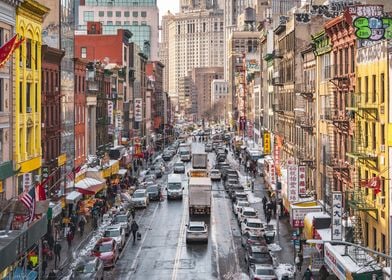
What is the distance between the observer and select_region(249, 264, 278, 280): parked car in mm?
38469

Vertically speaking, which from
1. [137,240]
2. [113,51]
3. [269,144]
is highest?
[113,51]

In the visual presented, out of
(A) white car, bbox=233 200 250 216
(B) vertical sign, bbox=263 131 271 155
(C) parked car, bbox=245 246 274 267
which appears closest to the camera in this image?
(C) parked car, bbox=245 246 274 267

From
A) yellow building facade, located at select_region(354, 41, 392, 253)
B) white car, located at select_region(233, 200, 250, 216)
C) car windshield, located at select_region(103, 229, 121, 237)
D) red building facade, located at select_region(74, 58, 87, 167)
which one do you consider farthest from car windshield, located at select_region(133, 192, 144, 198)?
yellow building facade, located at select_region(354, 41, 392, 253)

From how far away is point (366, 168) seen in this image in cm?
4000

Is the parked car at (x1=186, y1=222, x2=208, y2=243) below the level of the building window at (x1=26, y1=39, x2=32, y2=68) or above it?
below

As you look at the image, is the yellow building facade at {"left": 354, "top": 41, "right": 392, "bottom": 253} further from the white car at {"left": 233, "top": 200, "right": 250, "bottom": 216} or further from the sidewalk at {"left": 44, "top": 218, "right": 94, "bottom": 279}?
the white car at {"left": 233, "top": 200, "right": 250, "bottom": 216}

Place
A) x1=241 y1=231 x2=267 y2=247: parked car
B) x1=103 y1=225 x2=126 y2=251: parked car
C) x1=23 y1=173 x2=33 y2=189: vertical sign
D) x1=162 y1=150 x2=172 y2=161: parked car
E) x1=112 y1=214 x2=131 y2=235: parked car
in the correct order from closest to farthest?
1. x1=23 y1=173 x2=33 y2=189: vertical sign
2. x1=241 y1=231 x2=267 y2=247: parked car
3. x1=103 y1=225 x2=126 y2=251: parked car
4. x1=112 y1=214 x2=131 y2=235: parked car
5. x1=162 y1=150 x2=172 y2=161: parked car

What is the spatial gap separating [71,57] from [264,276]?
35735 mm

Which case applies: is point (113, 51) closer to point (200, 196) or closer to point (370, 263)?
point (200, 196)

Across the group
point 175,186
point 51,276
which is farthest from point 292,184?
point 175,186

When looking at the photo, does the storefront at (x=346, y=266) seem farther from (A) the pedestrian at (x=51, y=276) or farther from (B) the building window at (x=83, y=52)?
Result: (B) the building window at (x=83, y=52)

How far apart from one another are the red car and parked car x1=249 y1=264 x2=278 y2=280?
896 cm

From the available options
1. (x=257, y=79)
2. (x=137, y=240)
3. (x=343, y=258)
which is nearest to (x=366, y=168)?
(x=343, y=258)

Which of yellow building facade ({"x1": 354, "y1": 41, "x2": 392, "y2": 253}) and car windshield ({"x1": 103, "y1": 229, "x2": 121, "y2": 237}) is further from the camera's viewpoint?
car windshield ({"x1": 103, "y1": 229, "x2": 121, "y2": 237})
